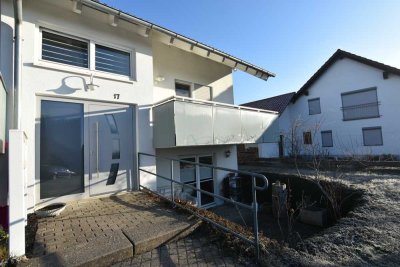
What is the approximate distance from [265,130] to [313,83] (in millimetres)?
14442

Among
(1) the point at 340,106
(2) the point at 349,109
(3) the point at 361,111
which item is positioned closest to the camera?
(3) the point at 361,111

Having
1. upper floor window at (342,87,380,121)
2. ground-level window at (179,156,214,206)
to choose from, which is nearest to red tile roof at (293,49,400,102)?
upper floor window at (342,87,380,121)

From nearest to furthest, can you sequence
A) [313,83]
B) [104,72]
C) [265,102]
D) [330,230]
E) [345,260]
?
[345,260] < [330,230] < [104,72] < [313,83] < [265,102]

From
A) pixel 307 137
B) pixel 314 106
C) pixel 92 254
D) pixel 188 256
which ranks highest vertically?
pixel 314 106

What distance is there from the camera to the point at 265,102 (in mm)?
24359

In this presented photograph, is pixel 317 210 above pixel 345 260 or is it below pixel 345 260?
below

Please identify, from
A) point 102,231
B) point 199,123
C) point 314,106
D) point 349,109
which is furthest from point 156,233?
point 314,106

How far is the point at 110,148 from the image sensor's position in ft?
20.1

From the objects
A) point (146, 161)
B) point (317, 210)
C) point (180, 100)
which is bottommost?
point (317, 210)

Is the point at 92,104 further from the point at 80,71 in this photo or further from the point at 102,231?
the point at 102,231

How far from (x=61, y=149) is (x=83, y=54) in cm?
256

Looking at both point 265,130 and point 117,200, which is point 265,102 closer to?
point 265,130

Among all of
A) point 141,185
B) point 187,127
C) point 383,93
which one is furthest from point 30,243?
point 383,93

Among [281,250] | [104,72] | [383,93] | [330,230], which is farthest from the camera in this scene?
[383,93]
